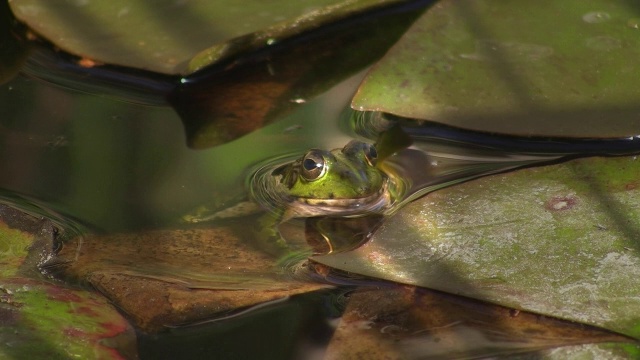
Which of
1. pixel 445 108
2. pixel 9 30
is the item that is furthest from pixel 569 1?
pixel 9 30

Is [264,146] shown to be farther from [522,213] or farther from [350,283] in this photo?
[522,213]

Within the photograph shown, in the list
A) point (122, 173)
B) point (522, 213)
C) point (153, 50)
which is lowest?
point (522, 213)

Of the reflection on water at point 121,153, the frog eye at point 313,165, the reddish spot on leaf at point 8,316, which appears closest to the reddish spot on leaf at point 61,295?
the reddish spot on leaf at point 8,316

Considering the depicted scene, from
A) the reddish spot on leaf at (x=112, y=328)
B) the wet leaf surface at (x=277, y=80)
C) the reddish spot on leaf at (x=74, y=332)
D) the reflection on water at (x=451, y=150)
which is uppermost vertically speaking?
the reddish spot on leaf at (x=74, y=332)

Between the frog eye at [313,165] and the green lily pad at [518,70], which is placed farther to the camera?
the frog eye at [313,165]

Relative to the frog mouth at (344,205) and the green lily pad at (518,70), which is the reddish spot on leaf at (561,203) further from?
the frog mouth at (344,205)
